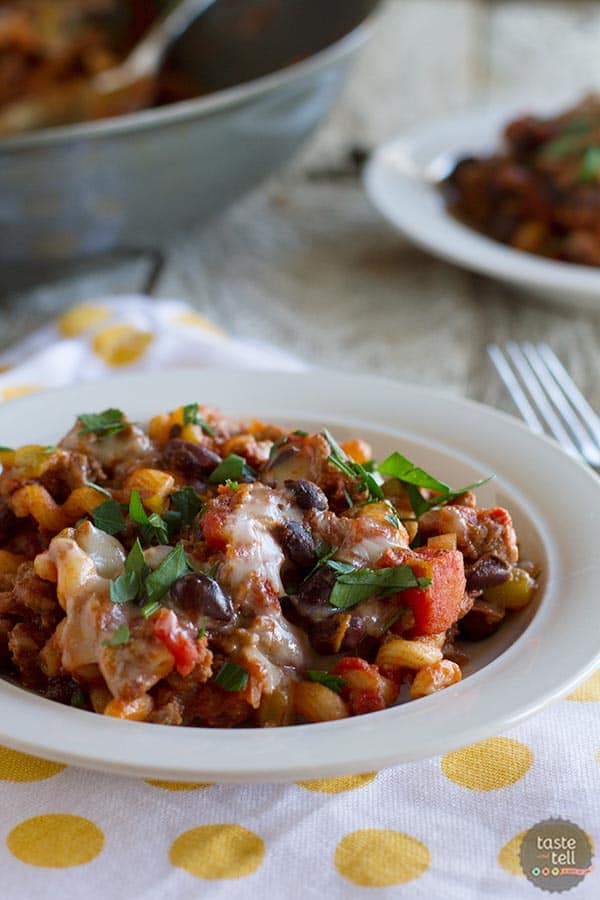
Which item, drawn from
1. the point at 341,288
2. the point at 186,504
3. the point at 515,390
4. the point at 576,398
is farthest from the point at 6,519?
the point at 341,288

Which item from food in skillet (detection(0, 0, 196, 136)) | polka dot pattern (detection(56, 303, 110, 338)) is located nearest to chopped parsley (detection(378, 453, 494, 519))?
polka dot pattern (detection(56, 303, 110, 338))

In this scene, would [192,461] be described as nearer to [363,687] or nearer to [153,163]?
[363,687]

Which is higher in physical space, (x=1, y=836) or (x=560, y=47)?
(x=1, y=836)

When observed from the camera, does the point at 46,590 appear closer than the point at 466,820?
No

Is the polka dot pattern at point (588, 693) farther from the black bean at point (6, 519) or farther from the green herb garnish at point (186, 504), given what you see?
the black bean at point (6, 519)

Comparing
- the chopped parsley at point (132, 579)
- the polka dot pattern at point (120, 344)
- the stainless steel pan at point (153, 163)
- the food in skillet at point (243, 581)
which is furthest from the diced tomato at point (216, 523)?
the stainless steel pan at point (153, 163)

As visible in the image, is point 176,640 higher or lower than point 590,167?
higher

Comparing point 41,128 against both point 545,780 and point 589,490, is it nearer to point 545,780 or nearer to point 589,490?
point 589,490

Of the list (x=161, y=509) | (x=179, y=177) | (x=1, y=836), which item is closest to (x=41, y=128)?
(x=179, y=177)

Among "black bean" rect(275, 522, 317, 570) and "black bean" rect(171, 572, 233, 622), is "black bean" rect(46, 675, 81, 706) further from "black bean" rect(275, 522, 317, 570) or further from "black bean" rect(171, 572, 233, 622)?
"black bean" rect(275, 522, 317, 570)
